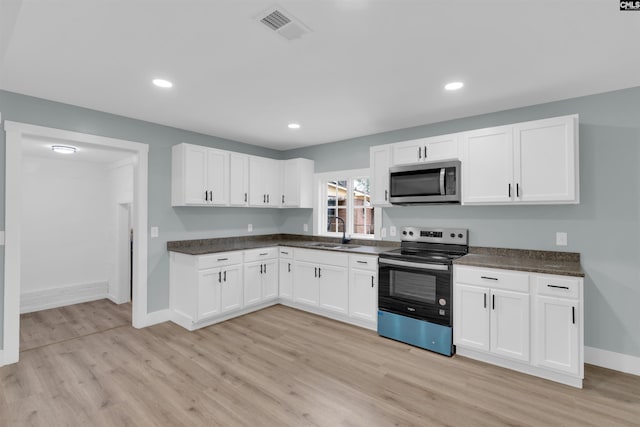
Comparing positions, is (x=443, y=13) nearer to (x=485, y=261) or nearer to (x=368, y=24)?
(x=368, y=24)

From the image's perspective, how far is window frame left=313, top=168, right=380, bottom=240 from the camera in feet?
15.4

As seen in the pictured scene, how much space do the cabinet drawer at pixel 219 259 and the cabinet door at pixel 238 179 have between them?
0.80 m

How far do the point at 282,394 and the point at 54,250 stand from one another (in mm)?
4882

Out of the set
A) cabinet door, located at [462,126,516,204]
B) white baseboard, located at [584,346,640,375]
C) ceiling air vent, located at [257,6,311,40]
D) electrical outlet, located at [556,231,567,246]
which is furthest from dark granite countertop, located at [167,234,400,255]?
ceiling air vent, located at [257,6,311,40]

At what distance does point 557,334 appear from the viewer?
8.46ft

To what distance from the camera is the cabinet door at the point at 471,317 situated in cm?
291

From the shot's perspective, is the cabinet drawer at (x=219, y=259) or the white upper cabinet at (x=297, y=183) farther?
Result: the white upper cabinet at (x=297, y=183)

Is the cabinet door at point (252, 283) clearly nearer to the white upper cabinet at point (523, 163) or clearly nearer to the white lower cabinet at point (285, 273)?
the white lower cabinet at point (285, 273)

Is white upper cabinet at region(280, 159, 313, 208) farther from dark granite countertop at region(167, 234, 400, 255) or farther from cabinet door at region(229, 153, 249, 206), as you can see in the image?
cabinet door at region(229, 153, 249, 206)

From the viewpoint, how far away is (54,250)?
5.07 metres

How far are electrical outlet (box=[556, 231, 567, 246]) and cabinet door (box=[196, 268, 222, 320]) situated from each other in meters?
3.78

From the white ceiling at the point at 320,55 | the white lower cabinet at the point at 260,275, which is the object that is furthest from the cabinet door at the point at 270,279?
the white ceiling at the point at 320,55

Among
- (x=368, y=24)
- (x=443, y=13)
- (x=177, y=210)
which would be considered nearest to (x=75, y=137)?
(x=177, y=210)

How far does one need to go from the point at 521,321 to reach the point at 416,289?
3.14 ft
